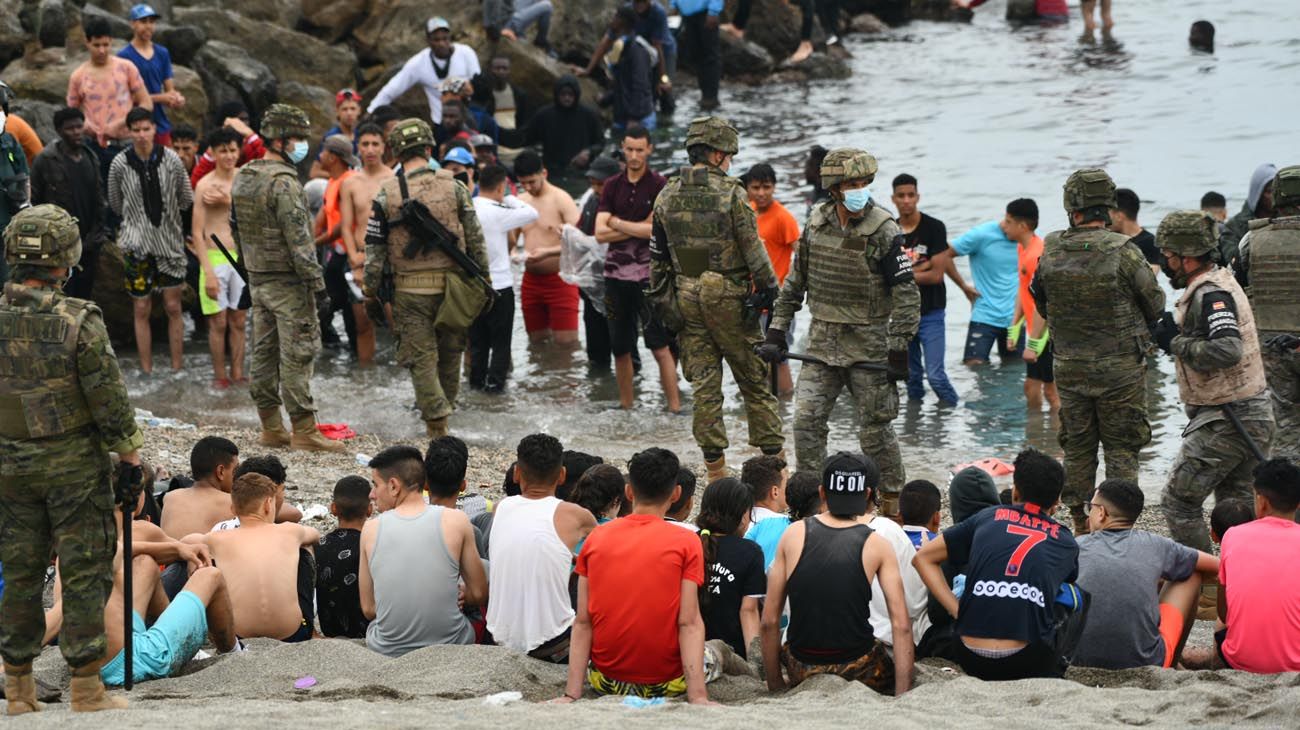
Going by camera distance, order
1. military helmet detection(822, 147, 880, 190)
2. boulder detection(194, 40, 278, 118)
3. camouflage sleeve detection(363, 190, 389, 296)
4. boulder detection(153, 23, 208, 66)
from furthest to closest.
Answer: boulder detection(194, 40, 278, 118) < boulder detection(153, 23, 208, 66) < camouflage sleeve detection(363, 190, 389, 296) < military helmet detection(822, 147, 880, 190)

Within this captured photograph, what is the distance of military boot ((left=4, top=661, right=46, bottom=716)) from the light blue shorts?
41 centimetres

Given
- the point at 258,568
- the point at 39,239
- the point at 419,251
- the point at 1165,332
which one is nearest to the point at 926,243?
the point at 1165,332

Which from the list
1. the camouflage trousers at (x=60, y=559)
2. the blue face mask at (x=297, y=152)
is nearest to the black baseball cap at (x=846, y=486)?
the camouflage trousers at (x=60, y=559)

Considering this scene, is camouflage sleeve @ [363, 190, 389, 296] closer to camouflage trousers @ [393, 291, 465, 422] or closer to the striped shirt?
camouflage trousers @ [393, 291, 465, 422]

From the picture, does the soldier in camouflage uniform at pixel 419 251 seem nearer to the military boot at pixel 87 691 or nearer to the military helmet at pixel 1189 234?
the military helmet at pixel 1189 234

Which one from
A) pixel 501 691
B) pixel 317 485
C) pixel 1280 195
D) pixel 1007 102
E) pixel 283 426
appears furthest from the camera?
pixel 1007 102

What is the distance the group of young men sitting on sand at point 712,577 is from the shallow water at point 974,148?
3878mm

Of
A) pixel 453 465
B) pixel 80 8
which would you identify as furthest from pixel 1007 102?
pixel 453 465

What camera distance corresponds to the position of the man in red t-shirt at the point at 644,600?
6.37 meters

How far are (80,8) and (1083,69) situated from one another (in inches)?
629

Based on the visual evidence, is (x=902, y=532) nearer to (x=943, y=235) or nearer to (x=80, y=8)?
(x=943, y=235)

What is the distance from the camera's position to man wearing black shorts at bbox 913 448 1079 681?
645 centimetres

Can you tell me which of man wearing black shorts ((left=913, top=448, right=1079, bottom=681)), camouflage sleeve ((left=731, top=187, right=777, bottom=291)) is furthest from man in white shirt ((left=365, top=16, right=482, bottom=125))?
man wearing black shorts ((left=913, top=448, right=1079, bottom=681))

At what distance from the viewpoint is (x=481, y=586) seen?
7258 millimetres
